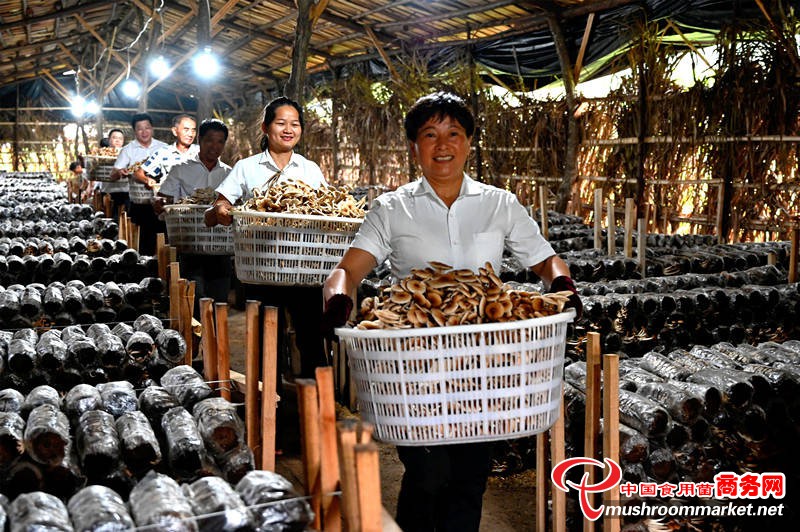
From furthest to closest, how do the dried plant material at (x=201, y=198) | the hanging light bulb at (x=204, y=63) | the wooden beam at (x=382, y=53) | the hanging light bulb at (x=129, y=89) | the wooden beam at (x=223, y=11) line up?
the hanging light bulb at (x=129, y=89) < the wooden beam at (x=382, y=53) < the wooden beam at (x=223, y=11) < the hanging light bulb at (x=204, y=63) < the dried plant material at (x=201, y=198)

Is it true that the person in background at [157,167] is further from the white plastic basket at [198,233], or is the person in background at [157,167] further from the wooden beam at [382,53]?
the wooden beam at [382,53]

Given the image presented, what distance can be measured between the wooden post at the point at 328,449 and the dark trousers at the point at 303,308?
215cm

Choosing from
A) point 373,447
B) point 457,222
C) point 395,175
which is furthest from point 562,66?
point 373,447

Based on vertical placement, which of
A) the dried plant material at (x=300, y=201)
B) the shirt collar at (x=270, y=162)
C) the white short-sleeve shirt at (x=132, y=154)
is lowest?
the dried plant material at (x=300, y=201)

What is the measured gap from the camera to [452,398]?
1938 mm

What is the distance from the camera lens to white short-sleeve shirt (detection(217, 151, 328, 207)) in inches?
159

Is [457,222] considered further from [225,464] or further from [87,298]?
[87,298]

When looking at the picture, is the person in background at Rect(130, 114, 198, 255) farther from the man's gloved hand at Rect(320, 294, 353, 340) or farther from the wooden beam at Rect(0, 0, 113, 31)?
the wooden beam at Rect(0, 0, 113, 31)

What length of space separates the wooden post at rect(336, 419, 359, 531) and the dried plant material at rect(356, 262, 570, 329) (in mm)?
544

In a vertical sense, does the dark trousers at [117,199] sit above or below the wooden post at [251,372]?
above

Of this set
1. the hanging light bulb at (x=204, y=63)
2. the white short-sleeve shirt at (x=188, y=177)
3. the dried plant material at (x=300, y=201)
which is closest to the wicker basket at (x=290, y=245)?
the dried plant material at (x=300, y=201)

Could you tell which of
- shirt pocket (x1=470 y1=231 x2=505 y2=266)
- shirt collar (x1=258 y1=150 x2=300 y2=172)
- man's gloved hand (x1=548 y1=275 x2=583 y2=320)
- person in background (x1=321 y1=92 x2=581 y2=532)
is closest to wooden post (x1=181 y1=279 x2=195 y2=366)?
shirt collar (x1=258 y1=150 x2=300 y2=172)

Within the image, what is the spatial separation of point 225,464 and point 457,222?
3.49 ft

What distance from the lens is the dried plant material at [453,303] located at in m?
2.01
